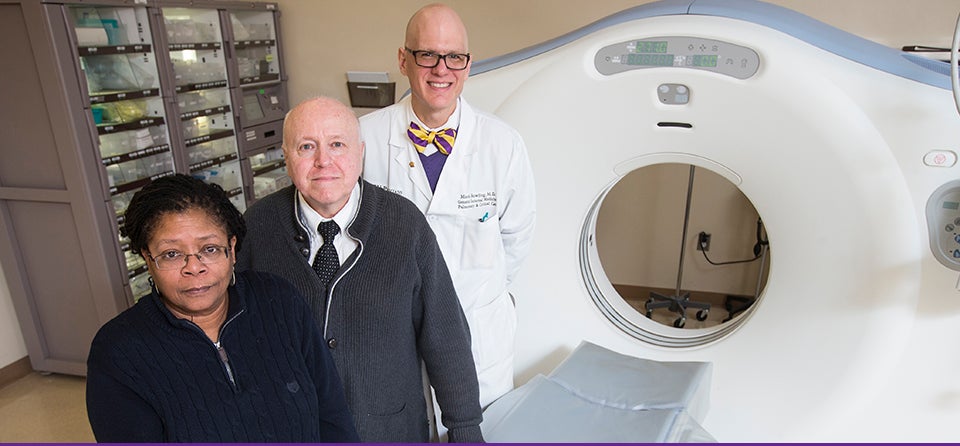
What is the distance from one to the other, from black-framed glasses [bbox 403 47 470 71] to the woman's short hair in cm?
58

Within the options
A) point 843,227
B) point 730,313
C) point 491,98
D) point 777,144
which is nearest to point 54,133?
point 491,98

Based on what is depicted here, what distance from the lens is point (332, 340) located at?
1.12m

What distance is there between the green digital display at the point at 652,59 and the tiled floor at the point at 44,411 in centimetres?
244

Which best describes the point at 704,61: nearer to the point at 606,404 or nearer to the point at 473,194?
the point at 473,194

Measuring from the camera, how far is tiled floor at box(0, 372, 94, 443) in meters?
2.43

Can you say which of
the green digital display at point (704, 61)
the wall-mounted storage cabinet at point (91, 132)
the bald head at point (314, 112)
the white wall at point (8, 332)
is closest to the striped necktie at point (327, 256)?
the bald head at point (314, 112)

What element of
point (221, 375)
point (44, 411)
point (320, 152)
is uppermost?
point (320, 152)

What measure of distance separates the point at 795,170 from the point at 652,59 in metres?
0.41

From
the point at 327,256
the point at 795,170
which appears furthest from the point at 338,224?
the point at 795,170

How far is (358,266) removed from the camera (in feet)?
3.68

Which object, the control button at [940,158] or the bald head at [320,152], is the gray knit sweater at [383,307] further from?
the control button at [940,158]

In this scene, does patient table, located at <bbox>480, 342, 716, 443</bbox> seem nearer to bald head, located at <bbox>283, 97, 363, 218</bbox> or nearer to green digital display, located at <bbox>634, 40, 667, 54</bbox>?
bald head, located at <bbox>283, 97, 363, 218</bbox>

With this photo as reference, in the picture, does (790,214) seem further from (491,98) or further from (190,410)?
(190,410)

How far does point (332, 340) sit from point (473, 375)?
32 cm
